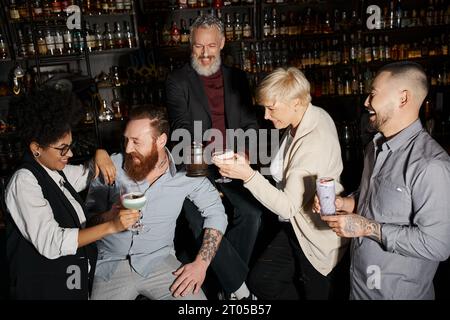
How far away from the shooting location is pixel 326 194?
169 cm

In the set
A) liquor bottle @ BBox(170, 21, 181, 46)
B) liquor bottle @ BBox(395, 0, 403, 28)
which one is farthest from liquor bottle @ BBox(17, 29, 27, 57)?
liquor bottle @ BBox(395, 0, 403, 28)

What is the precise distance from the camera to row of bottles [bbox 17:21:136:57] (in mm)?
4020

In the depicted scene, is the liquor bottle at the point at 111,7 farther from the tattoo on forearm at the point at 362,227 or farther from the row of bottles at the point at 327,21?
the tattoo on forearm at the point at 362,227

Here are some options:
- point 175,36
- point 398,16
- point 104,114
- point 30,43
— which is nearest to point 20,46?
point 30,43

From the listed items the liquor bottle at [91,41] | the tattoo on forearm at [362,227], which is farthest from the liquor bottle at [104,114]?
the tattoo on forearm at [362,227]

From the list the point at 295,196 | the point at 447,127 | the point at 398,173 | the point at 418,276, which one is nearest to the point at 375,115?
the point at 398,173

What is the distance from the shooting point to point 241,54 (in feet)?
14.8

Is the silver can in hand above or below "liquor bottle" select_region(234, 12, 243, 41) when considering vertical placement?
below

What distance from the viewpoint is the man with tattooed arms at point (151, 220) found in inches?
79.1

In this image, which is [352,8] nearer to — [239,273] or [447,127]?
[447,127]

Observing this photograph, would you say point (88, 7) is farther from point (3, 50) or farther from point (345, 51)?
point (345, 51)

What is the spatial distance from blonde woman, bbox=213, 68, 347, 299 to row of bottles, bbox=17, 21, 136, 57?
259 cm

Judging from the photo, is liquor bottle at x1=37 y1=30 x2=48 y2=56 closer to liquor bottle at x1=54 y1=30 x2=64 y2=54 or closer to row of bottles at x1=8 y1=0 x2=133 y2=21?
liquor bottle at x1=54 y1=30 x2=64 y2=54

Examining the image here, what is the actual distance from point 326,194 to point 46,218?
1.13 meters
